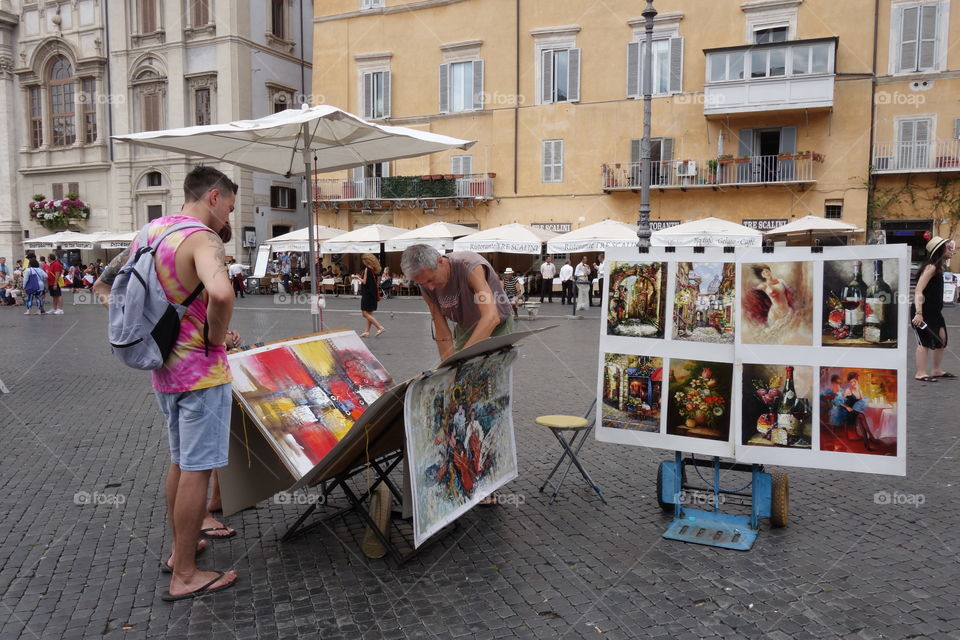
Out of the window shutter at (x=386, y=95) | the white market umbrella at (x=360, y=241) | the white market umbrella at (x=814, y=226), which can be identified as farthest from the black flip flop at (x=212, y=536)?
the window shutter at (x=386, y=95)

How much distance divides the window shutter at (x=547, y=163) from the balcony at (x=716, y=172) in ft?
6.68

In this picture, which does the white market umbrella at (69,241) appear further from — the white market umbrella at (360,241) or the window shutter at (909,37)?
the window shutter at (909,37)

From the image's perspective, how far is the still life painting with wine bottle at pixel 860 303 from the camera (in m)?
3.48

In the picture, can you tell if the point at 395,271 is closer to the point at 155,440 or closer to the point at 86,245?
the point at 86,245

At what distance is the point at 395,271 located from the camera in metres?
30.6

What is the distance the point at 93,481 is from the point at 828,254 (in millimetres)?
4688

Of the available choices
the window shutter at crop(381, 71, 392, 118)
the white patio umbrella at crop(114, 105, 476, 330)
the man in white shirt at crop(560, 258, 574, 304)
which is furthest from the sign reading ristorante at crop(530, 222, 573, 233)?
the white patio umbrella at crop(114, 105, 476, 330)

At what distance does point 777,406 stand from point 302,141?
4.30 metres

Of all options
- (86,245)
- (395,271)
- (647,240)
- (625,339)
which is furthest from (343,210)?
(625,339)

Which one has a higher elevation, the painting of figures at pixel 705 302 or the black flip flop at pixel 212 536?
the painting of figures at pixel 705 302

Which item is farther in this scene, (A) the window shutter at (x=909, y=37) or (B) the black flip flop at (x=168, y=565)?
(A) the window shutter at (x=909, y=37)

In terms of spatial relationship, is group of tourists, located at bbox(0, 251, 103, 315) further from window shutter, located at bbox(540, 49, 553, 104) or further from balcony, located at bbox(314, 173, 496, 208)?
window shutter, located at bbox(540, 49, 553, 104)

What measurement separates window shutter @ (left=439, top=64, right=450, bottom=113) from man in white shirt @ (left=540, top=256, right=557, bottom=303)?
290 inches

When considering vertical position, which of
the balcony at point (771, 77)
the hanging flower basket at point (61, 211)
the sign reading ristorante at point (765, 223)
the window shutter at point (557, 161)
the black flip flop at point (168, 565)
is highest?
the balcony at point (771, 77)
